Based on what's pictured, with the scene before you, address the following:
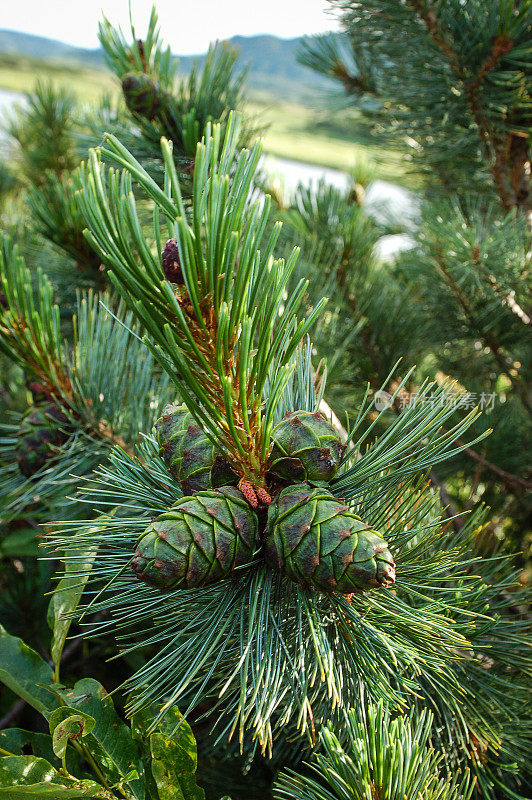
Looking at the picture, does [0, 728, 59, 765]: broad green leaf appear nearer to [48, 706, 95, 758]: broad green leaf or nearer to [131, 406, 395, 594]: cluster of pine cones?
[48, 706, 95, 758]: broad green leaf

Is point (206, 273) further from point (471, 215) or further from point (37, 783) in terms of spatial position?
point (471, 215)

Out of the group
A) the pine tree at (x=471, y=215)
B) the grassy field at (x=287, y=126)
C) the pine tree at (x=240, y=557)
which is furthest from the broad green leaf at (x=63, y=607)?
the grassy field at (x=287, y=126)

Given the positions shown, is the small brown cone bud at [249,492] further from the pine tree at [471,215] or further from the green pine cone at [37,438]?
the pine tree at [471,215]

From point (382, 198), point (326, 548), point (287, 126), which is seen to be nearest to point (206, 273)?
point (326, 548)

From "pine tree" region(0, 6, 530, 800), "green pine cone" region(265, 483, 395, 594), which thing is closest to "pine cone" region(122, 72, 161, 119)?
"pine tree" region(0, 6, 530, 800)

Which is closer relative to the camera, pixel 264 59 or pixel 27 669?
Answer: pixel 27 669

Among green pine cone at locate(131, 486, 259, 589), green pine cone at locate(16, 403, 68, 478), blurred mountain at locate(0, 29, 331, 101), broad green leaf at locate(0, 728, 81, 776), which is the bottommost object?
broad green leaf at locate(0, 728, 81, 776)

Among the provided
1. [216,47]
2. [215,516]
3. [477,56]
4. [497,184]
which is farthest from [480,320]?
[215,516]

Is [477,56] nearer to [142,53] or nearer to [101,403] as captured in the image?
[142,53]
